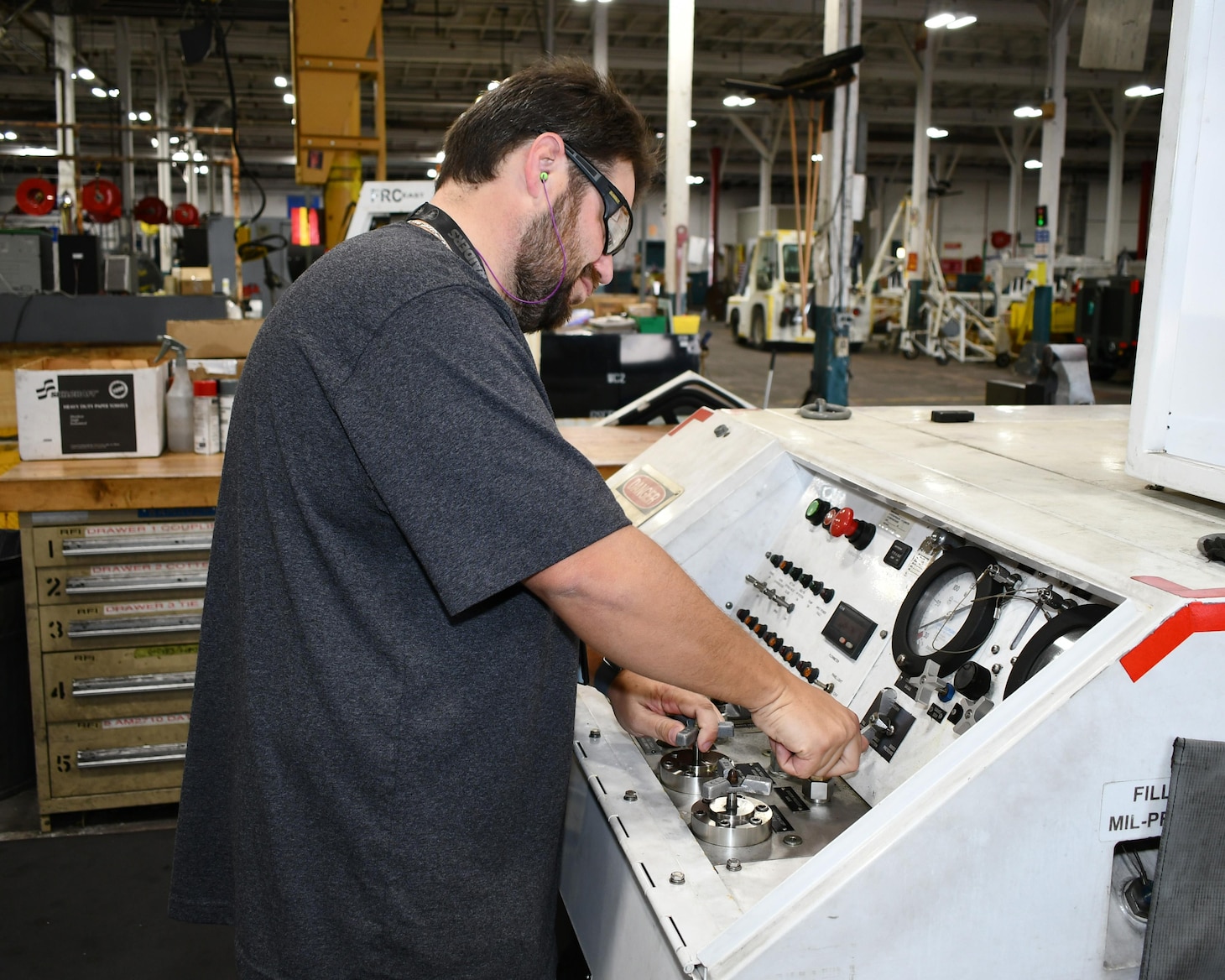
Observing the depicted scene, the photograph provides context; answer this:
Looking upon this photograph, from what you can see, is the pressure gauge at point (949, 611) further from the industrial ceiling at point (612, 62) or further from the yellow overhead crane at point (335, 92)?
the industrial ceiling at point (612, 62)

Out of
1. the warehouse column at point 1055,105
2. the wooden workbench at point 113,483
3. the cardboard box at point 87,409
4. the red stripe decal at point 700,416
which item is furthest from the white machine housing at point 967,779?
the warehouse column at point 1055,105

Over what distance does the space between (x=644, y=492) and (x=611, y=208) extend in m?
0.93

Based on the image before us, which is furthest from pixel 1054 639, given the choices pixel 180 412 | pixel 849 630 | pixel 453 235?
pixel 180 412

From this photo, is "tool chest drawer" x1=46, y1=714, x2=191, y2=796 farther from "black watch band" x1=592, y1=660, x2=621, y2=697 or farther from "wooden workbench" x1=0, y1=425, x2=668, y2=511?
"black watch band" x1=592, y1=660, x2=621, y2=697

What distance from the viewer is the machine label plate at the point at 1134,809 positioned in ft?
3.28

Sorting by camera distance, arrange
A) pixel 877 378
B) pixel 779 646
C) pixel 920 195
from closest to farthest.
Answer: pixel 779 646, pixel 877 378, pixel 920 195

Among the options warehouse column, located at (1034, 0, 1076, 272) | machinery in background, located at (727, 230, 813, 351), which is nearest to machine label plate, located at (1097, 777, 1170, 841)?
warehouse column, located at (1034, 0, 1076, 272)

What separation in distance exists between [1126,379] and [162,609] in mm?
12998

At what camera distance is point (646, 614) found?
1.01 meters

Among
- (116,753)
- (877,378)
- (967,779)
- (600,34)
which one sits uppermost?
(600,34)

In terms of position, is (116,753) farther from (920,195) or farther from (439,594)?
(920,195)

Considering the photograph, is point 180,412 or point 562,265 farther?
point 180,412

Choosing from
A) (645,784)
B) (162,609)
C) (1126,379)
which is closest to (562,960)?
(645,784)

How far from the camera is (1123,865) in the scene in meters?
1.09
